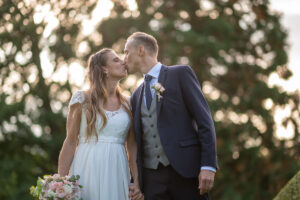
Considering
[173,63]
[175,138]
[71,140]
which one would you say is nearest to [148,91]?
[175,138]

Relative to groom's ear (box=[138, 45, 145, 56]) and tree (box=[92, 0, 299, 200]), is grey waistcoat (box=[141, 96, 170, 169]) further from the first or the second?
tree (box=[92, 0, 299, 200])

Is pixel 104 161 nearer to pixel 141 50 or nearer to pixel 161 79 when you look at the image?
A: pixel 161 79

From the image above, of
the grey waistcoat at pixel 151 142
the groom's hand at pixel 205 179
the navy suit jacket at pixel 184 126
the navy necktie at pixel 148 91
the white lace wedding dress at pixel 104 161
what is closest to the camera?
the groom's hand at pixel 205 179

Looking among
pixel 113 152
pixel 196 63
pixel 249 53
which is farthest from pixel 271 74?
pixel 113 152

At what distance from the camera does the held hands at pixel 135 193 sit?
3940 mm

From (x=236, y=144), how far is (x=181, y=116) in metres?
7.14

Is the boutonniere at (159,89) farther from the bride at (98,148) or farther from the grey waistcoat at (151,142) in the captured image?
the bride at (98,148)

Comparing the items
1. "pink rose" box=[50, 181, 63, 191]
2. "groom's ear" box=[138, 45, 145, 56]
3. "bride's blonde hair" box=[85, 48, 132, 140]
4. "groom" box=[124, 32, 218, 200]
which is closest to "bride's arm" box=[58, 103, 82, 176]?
"bride's blonde hair" box=[85, 48, 132, 140]

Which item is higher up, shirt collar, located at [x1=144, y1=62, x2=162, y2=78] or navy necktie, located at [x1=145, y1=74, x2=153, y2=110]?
shirt collar, located at [x1=144, y1=62, x2=162, y2=78]

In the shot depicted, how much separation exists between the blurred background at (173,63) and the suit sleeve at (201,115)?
615cm

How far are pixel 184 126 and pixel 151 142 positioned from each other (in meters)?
0.32

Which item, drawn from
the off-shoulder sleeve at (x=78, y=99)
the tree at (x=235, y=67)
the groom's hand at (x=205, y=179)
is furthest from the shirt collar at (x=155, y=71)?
the tree at (x=235, y=67)

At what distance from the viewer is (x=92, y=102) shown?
4234mm

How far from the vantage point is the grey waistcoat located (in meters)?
3.76
